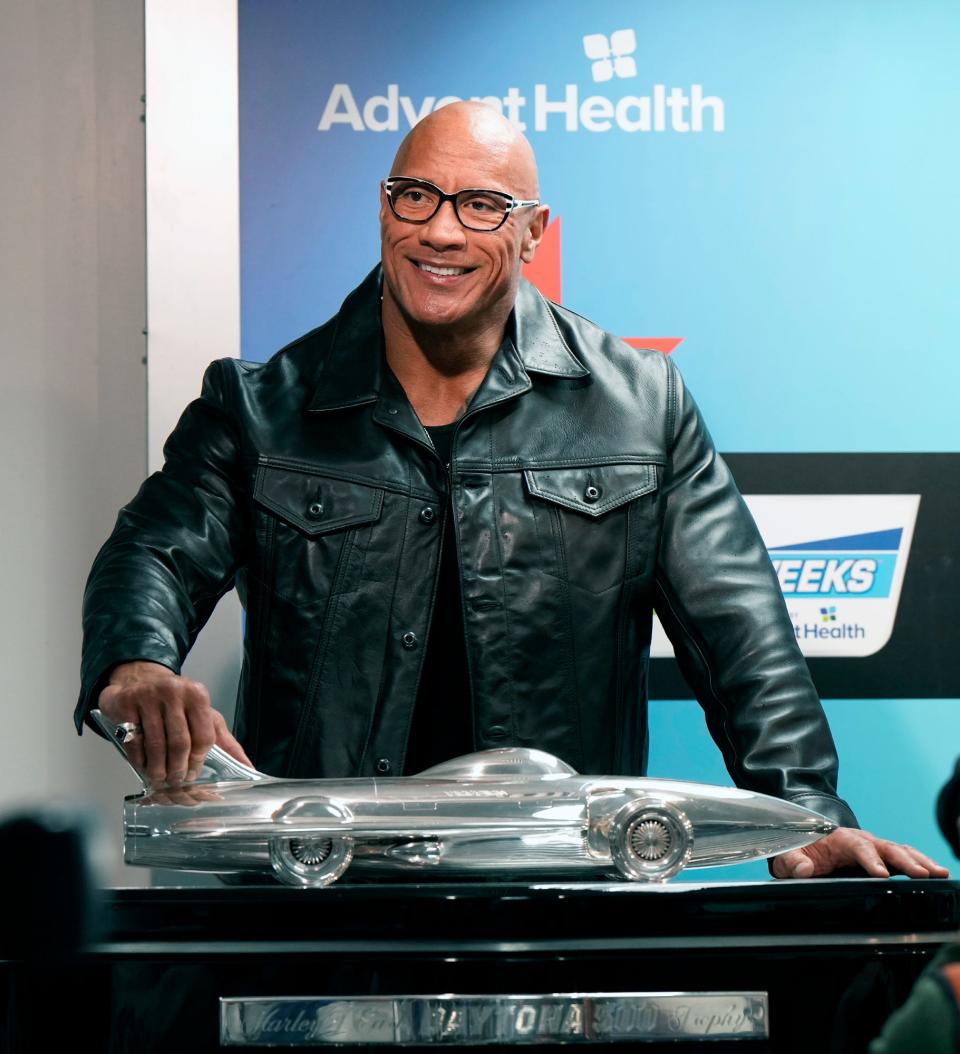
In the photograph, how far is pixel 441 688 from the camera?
2.32m

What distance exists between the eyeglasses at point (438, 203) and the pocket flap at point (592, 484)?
1.27 ft

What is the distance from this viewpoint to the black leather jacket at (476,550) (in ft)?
7.42

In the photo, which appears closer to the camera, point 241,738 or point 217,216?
point 241,738

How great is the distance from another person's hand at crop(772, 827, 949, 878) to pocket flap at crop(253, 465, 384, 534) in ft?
3.18

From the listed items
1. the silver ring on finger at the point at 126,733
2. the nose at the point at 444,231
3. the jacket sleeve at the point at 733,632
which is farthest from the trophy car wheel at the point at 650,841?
the nose at the point at 444,231

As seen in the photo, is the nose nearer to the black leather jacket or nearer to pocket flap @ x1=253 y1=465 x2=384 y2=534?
the black leather jacket

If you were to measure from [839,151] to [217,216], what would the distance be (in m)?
1.28

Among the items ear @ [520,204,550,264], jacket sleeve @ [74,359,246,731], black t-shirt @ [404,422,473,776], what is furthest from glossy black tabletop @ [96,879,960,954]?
ear @ [520,204,550,264]

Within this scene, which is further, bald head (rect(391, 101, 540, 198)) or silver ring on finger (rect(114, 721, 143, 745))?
bald head (rect(391, 101, 540, 198))

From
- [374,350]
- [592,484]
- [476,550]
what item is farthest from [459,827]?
[374,350]

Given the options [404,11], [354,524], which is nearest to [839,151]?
[404,11]

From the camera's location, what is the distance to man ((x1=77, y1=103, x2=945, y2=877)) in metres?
2.27

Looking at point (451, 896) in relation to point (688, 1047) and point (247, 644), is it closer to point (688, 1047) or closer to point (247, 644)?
point (688, 1047)

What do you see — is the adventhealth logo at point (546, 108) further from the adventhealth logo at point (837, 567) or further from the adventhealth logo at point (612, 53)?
the adventhealth logo at point (837, 567)
